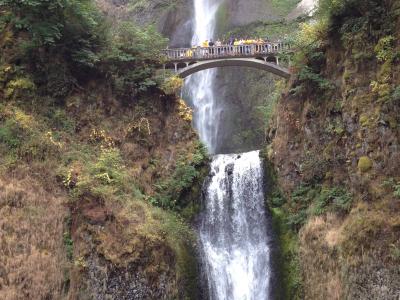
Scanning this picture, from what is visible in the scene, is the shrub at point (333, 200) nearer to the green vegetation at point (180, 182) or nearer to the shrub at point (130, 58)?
the green vegetation at point (180, 182)

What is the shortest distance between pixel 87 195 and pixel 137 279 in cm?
353

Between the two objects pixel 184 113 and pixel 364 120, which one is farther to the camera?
pixel 184 113

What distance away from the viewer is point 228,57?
22891mm

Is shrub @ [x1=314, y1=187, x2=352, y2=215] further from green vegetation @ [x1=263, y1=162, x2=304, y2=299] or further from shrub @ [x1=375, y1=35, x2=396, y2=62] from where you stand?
shrub @ [x1=375, y1=35, x2=396, y2=62]

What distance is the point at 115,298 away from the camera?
14.2m

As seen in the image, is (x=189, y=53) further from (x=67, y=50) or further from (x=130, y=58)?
(x=67, y=50)

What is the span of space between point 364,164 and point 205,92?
20336mm

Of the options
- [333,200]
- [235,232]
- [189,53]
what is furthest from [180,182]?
[189,53]

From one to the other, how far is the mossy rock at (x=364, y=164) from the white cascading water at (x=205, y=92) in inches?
655

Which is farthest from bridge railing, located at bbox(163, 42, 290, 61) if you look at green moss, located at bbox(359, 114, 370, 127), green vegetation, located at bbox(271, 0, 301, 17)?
green vegetation, located at bbox(271, 0, 301, 17)

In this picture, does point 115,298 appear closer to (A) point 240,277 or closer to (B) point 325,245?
(A) point 240,277

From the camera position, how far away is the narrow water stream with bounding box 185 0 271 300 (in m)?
17.2

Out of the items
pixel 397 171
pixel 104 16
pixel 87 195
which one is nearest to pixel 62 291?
pixel 87 195

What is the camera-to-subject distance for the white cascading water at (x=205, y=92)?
3195cm
